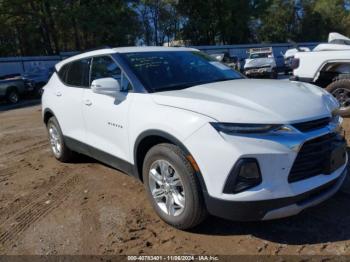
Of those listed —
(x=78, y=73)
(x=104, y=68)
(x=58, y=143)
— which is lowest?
(x=58, y=143)

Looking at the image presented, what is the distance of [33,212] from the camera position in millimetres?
4125

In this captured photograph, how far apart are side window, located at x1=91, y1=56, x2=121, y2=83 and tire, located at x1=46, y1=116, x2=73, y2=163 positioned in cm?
132

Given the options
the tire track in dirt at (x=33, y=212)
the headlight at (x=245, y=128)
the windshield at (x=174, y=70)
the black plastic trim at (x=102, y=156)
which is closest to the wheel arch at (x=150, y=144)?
the black plastic trim at (x=102, y=156)

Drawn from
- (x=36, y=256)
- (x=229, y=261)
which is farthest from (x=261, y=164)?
(x=36, y=256)

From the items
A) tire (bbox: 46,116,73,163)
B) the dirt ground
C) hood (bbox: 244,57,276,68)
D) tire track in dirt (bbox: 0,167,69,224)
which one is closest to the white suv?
the dirt ground

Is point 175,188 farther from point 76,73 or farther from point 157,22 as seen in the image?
point 157,22

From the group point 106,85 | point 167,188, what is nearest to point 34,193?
point 106,85

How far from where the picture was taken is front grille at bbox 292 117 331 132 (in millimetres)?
2902

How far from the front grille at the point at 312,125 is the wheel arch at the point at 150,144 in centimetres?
86

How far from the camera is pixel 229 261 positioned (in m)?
2.94

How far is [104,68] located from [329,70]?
16.4 feet

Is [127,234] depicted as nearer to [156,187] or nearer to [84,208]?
[156,187]

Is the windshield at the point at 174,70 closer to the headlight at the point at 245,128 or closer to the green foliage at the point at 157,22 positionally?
the headlight at the point at 245,128

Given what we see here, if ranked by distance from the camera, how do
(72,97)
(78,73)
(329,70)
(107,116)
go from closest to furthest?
(107,116), (72,97), (78,73), (329,70)
